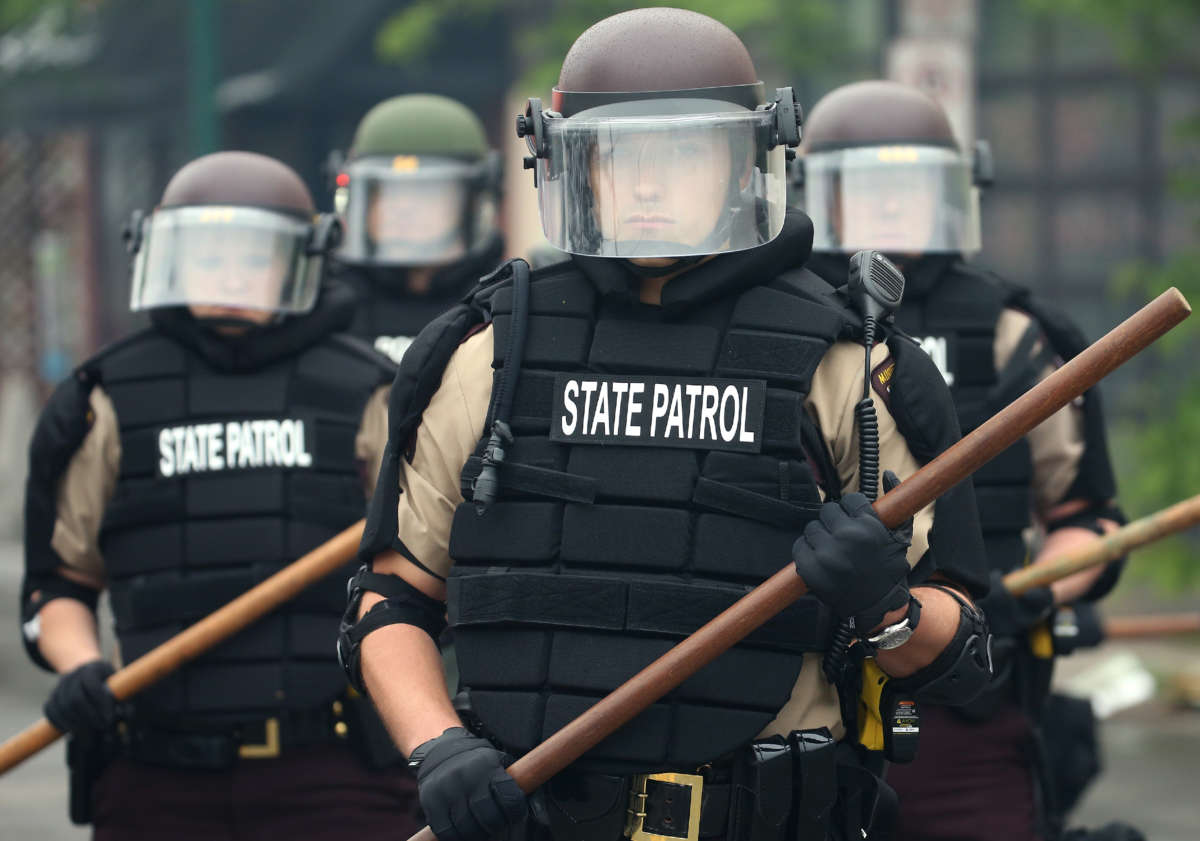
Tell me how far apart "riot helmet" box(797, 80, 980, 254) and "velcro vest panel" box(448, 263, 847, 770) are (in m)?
1.92

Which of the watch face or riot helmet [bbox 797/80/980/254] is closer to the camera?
the watch face

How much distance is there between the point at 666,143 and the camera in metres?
3.14

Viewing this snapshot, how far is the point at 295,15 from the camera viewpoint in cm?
1460

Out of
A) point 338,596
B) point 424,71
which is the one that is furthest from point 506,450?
point 424,71

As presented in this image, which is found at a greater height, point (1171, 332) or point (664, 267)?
point (664, 267)

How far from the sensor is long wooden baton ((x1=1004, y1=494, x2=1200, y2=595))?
4.69 metres

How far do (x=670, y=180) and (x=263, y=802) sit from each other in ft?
6.41

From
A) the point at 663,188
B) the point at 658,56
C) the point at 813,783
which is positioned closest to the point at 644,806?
the point at 813,783

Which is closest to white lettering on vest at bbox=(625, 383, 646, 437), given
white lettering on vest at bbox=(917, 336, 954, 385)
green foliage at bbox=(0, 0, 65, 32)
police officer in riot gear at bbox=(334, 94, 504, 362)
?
white lettering on vest at bbox=(917, 336, 954, 385)

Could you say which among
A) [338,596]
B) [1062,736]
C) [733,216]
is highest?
[733,216]

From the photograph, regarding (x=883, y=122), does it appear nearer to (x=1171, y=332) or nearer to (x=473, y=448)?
(x=473, y=448)

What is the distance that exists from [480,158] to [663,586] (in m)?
3.94

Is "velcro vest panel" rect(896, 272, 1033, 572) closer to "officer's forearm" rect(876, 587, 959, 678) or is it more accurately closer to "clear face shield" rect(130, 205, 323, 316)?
"clear face shield" rect(130, 205, 323, 316)

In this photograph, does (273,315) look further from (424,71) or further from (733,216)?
(424,71)
